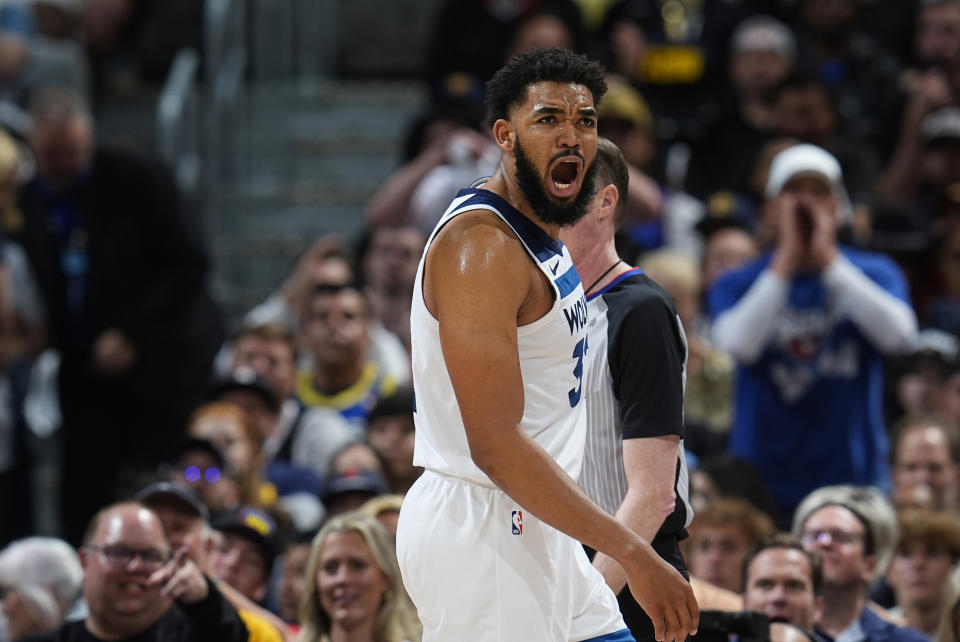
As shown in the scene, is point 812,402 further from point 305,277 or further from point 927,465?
point 305,277

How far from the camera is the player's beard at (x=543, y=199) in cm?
405

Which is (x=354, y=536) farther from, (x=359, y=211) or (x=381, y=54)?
(x=381, y=54)

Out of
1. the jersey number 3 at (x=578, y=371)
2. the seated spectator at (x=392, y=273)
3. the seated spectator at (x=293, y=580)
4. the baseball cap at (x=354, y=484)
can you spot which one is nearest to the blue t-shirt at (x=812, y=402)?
the baseball cap at (x=354, y=484)

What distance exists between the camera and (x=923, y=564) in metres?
7.23

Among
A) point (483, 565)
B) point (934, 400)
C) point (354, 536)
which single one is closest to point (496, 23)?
point (934, 400)

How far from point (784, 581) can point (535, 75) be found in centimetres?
280

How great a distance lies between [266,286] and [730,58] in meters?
3.77

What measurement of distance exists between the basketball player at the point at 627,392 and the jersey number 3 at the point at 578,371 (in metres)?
0.06

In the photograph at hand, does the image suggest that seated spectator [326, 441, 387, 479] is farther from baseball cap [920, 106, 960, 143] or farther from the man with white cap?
baseball cap [920, 106, 960, 143]

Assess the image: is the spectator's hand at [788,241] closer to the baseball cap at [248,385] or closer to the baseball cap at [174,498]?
the baseball cap at [248,385]

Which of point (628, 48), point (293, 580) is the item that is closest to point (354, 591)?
point (293, 580)

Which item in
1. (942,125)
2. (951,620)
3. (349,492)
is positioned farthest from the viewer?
(942,125)

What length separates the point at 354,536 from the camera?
630 centimetres

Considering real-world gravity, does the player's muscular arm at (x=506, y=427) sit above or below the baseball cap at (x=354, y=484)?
above
